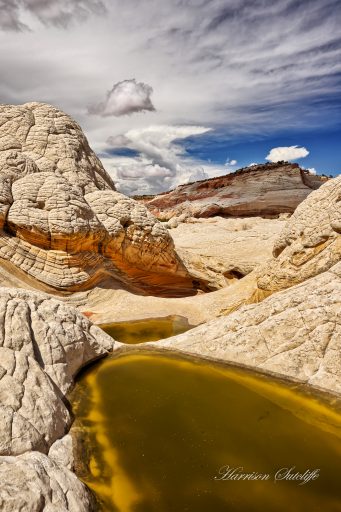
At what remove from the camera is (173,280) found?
1667cm

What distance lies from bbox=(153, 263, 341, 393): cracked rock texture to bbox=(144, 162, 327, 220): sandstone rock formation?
27.5 m

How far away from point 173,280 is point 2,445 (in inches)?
512

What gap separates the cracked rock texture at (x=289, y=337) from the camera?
6871mm

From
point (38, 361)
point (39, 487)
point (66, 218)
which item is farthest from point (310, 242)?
point (39, 487)

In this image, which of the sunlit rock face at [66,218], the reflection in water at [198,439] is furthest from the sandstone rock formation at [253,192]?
the reflection in water at [198,439]

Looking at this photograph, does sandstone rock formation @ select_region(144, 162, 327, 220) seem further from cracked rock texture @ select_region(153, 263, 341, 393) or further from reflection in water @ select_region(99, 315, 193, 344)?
cracked rock texture @ select_region(153, 263, 341, 393)

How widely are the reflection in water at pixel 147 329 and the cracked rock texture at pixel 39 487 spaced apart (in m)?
6.84

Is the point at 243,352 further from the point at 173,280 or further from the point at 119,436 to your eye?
the point at 173,280

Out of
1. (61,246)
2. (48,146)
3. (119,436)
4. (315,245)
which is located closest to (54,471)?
(119,436)

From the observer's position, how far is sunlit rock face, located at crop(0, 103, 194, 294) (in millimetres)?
12586

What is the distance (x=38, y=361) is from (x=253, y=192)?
34.1 metres

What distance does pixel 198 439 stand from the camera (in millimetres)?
4992

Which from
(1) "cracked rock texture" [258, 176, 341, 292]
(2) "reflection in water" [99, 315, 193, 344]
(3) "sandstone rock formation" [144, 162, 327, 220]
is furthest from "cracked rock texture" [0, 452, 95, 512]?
(3) "sandstone rock formation" [144, 162, 327, 220]

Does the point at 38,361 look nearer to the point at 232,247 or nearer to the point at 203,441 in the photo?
the point at 203,441
